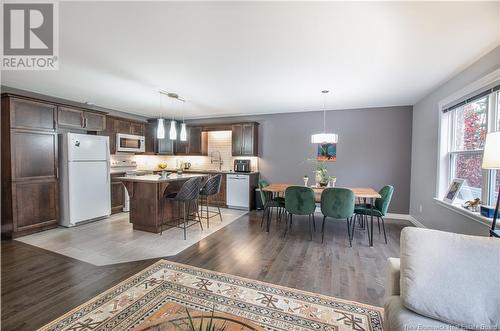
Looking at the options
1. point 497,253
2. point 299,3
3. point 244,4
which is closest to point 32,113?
point 244,4

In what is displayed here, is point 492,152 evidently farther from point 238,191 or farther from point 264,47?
point 238,191

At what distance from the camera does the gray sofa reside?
111 centimetres

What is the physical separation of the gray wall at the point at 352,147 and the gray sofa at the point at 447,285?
13.4 ft

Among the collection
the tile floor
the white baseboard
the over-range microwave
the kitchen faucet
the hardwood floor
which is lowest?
the hardwood floor

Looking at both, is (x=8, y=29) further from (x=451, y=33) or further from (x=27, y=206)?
(x=451, y=33)

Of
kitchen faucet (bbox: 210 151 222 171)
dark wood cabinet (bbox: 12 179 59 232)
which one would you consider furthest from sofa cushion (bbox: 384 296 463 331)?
kitchen faucet (bbox: 210 151 222 171)

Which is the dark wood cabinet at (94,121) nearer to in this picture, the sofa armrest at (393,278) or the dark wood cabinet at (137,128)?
the dark wood cabinet at (137,128)

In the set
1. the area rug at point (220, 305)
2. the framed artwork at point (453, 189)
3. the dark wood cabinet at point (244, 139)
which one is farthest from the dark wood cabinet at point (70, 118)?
the framed artwork at point (453, 189)

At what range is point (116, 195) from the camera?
513 cm

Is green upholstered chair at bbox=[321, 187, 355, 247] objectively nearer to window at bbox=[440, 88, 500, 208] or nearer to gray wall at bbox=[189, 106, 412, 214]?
window at bbox=[440, 88, 500, 208]

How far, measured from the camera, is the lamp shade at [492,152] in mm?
1681

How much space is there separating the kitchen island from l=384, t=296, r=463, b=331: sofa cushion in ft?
10.9

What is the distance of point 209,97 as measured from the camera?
14.1 feet
